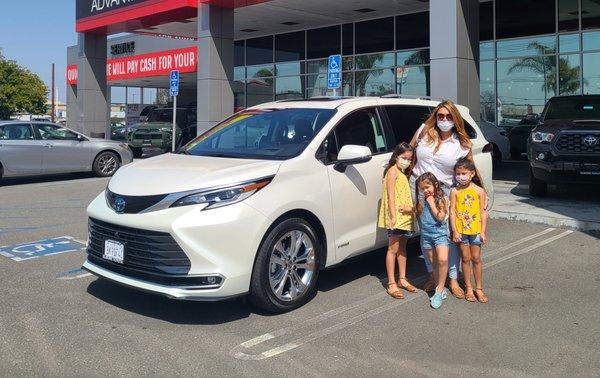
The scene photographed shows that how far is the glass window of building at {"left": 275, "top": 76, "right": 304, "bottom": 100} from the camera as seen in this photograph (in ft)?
83.6

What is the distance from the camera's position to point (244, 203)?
465 cm

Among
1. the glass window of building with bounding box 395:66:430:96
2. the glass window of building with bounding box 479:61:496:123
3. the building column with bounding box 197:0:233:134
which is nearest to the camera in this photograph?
the building column with bounding box 197:0:233:134

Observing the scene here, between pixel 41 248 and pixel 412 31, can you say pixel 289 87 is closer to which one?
pixel 412 31

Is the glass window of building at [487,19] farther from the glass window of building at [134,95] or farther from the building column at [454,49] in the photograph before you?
the glass window of building at [134,95]

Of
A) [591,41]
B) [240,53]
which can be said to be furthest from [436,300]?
[240,53]

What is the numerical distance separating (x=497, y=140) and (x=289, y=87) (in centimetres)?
1089

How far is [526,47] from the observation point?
18.8 metres

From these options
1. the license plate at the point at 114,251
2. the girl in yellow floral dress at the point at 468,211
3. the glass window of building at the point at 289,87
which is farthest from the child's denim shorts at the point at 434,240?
the glass window of building at the point at 289,87

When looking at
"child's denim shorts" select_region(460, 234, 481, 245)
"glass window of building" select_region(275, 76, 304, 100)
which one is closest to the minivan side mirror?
"child's denim shorts" select_region(460, 234, 481, 245)

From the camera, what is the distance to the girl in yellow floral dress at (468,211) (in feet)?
17.0

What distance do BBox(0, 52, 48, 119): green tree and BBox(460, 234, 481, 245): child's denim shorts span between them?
179 ft

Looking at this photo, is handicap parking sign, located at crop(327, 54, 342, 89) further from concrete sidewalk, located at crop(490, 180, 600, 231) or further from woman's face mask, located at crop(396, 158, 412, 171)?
woman's face mask, located at crop(396, 158, 412, 171)

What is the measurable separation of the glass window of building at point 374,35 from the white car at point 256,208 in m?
16.5

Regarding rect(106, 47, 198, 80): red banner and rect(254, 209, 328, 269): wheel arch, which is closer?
rect(254, 209, 328, 269): wheel arch
